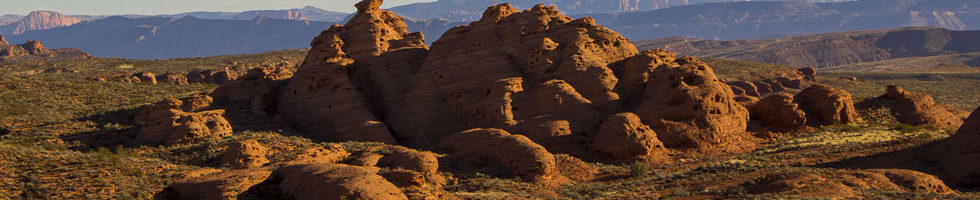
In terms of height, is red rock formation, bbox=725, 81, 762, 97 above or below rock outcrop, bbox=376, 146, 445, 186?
below

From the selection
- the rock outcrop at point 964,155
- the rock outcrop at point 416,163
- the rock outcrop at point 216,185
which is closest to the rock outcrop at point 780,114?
the rock outcrop at point 964,155

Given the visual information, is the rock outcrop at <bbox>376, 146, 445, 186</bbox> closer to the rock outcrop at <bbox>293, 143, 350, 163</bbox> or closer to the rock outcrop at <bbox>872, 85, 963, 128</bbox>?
the rock outcrop at <bbox>293, 143, 350, 163</bbox>

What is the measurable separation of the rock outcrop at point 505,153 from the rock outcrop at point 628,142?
3.66 m

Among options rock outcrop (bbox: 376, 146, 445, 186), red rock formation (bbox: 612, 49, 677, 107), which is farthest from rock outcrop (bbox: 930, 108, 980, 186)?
rock outcrop (bbox: 376, 146, 445, 186)

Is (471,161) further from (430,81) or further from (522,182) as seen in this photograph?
(430,81)

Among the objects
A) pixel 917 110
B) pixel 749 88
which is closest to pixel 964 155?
pixel 917 110

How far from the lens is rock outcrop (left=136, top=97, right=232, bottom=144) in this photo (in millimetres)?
32312

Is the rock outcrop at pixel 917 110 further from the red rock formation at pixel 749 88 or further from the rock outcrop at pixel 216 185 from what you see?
the rock outcrop at pixel 216 185

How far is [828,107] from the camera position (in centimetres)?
3866

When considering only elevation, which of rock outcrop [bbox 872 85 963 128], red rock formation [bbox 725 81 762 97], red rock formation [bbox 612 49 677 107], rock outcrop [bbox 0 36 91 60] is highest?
red rock formation [bbox 612 49 677 107]

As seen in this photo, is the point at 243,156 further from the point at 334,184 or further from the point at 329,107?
the point at 334,184

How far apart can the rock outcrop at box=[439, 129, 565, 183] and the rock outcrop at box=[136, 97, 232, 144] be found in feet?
36.5

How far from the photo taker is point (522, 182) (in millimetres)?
26703

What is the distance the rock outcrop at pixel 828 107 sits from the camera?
1517 inches
